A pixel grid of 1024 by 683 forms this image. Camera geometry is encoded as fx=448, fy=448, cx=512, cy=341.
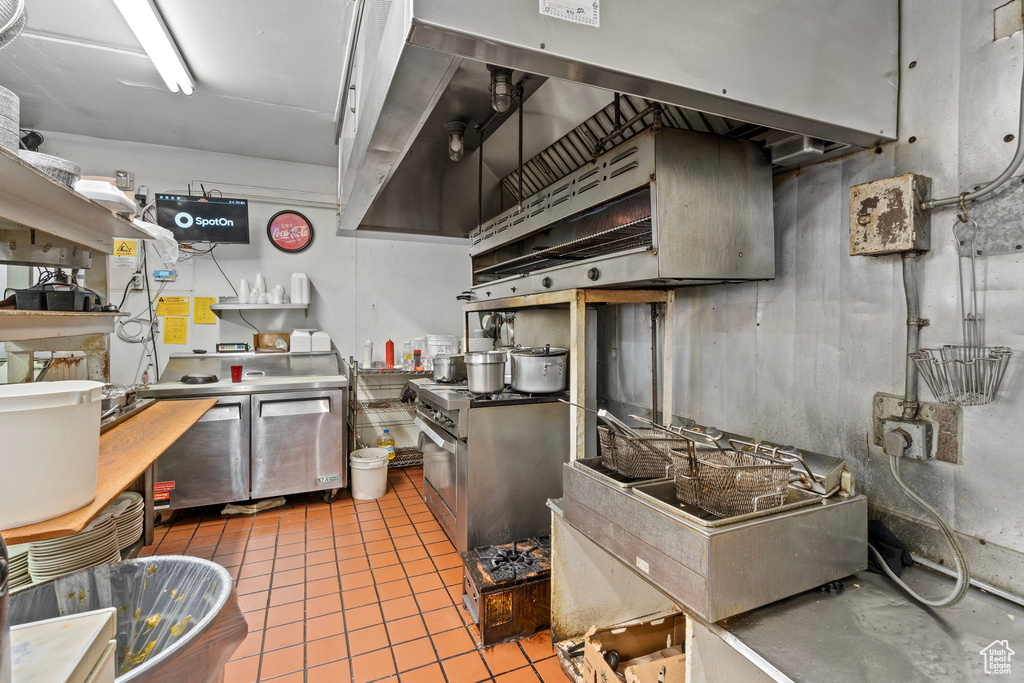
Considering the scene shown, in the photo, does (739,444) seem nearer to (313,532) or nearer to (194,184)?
(313,532)

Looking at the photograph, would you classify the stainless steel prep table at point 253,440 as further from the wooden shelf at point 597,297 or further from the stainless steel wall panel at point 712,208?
the stainless steel wall panel at point 712,208

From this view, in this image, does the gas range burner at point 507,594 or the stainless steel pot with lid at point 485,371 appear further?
the stainless steel pot with lid at point 485,371

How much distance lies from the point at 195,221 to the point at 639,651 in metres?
4.54

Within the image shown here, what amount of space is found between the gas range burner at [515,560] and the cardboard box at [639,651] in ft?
1.76

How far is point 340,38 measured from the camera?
2.54m

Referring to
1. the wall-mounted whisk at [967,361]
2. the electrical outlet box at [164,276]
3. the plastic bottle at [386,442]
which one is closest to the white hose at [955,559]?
the wall-mounted whisk at [967,361]

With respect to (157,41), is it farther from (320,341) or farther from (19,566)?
(19,566)

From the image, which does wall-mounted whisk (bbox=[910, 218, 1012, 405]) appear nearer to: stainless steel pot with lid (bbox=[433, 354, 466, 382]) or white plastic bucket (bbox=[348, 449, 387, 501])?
stainless steel pot with lid (bbox=[433, 354, 466, 382])

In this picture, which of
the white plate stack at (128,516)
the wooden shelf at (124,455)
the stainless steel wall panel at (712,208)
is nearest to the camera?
the wooden shelf at (124,455)

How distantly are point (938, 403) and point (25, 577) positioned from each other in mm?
3790

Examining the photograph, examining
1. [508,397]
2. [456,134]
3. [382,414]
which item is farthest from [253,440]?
[456,134]

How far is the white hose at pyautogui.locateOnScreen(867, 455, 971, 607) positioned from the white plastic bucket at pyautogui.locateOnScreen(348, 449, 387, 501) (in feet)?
11.0

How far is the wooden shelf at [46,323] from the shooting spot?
1532mm

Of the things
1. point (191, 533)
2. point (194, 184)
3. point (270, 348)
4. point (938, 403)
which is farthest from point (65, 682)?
point (194, 184)
